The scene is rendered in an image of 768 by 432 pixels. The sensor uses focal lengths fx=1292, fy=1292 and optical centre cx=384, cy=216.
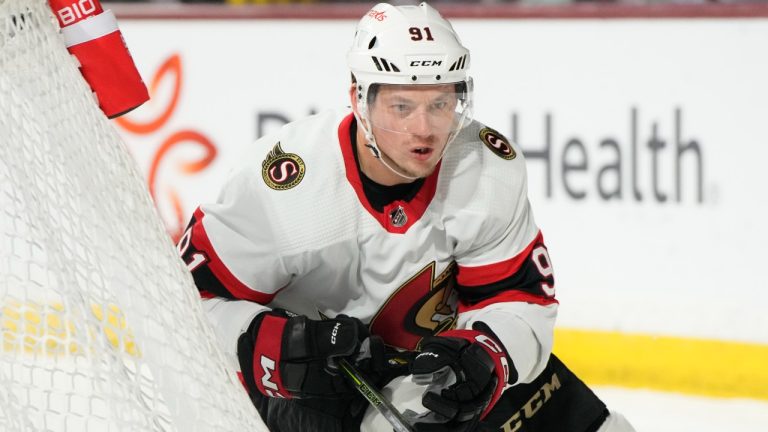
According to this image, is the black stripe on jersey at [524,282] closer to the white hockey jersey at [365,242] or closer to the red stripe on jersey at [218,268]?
the white hockey jersey at [365,242]

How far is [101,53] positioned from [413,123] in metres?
0.56

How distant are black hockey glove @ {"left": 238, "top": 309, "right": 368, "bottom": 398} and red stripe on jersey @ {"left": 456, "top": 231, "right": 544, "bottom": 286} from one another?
0.78 feet

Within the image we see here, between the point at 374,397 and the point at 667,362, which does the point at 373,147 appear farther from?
the point at 667,362

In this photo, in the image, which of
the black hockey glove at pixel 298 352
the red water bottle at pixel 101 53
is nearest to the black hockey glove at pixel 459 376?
the black hockey glove at pixel 298 352

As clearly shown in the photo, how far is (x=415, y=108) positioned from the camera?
212cm

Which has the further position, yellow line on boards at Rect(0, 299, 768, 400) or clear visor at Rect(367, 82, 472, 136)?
yellow line on boards at Rect(0, 299, 768, 400)

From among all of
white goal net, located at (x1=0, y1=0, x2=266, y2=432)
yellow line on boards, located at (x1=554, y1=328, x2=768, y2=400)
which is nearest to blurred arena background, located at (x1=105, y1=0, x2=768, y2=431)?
yellow line on boards, located at (x1=554, y1=328, x2=768, y2=400)

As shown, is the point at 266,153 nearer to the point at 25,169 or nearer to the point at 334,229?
the point at 334,229

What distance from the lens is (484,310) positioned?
7.34 ft

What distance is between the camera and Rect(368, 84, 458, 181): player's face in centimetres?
210

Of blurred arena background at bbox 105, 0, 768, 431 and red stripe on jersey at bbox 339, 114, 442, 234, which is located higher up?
red stripe on jersey at bbox 339, 114, 442, 234

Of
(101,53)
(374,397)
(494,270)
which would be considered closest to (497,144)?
(494,270)

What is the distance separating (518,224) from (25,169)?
966 millimetres

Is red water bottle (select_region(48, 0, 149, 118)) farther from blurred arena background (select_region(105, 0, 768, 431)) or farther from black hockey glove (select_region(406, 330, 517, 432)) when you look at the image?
blurred arena background (select_region(105, 0, 768, 431))
